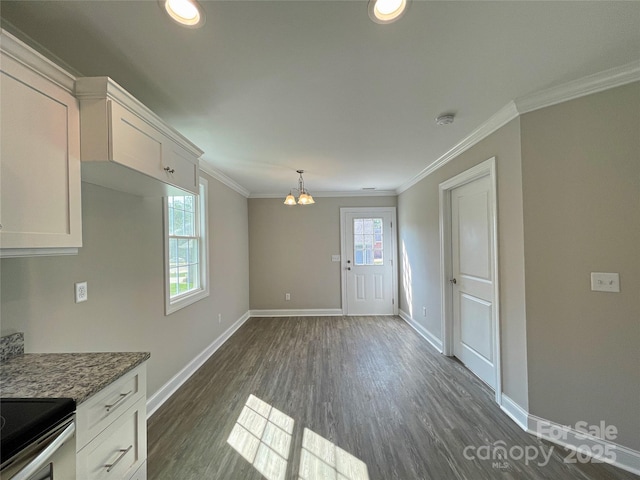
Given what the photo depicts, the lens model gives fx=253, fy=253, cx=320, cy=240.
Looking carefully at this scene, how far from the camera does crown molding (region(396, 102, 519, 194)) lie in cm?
191

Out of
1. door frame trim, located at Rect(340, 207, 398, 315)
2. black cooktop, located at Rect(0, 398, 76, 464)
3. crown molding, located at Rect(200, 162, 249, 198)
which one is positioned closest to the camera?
black cooktop, located at Rect(0, 398, 76, 464)

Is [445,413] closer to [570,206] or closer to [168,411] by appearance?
[570,206]

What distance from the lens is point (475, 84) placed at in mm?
1628

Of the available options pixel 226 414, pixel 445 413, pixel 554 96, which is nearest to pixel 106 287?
pixel 226 414

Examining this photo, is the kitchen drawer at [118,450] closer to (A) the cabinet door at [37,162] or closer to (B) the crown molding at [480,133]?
(A) the cabinet door at [37,162]

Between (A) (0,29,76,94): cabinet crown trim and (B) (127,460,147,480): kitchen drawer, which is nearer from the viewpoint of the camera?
(A) (0,29,76,94): cabinet crown trim

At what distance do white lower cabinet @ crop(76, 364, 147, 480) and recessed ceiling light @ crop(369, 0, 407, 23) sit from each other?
1.88 m

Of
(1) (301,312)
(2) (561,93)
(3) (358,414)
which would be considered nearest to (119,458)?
(3) (358,414)

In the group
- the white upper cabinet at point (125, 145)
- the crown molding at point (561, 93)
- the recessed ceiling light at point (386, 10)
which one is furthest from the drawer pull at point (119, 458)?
the crown molding at point (561, 93)

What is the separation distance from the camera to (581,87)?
1627 mm

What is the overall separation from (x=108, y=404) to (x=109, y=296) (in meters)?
1.01

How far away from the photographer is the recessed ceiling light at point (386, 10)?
103 centimetres

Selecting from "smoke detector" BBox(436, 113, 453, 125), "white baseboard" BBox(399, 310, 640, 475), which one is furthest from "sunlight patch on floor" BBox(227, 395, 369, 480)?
"smoke detector" BBox(436, 113, 453, 125)

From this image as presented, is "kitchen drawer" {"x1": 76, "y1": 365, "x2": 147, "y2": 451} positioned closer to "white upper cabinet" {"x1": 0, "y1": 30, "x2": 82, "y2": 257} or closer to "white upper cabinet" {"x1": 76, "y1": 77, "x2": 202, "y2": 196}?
"white upper cabinet" {"x1": 0, "y1": 30, "x2": 82, "y2": 257}
